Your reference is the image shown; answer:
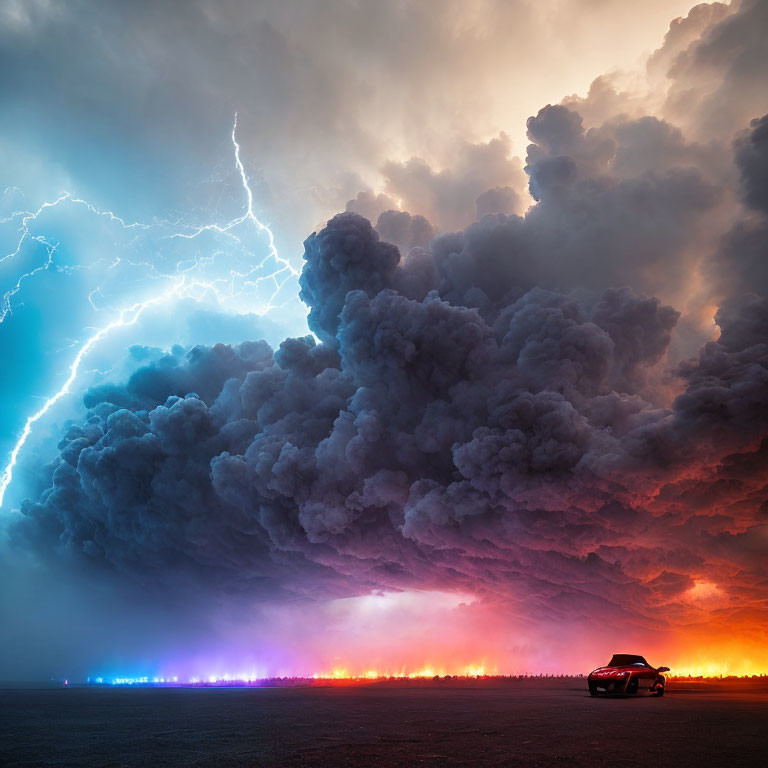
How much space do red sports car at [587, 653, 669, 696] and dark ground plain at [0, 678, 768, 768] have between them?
4.91m

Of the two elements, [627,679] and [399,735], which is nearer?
[399,735]

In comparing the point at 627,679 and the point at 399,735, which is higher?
the point at 627,679

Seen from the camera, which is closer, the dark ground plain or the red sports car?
the dark ground plain

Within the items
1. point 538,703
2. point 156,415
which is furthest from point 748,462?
point 156,415

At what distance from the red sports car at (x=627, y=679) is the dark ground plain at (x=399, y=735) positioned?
4.91m

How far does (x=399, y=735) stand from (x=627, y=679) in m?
17.8

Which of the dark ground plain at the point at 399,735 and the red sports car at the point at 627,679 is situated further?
the red sports car at the point at 627,679

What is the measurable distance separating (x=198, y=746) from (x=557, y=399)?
31757 mm

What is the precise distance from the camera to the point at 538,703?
890 inches

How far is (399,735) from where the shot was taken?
45.9 ft

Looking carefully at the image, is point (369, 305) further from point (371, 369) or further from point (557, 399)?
point (557, 399)

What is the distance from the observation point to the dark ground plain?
11039 millimetres

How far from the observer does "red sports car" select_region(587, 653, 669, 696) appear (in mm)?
27031

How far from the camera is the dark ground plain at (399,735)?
36.2 ft
